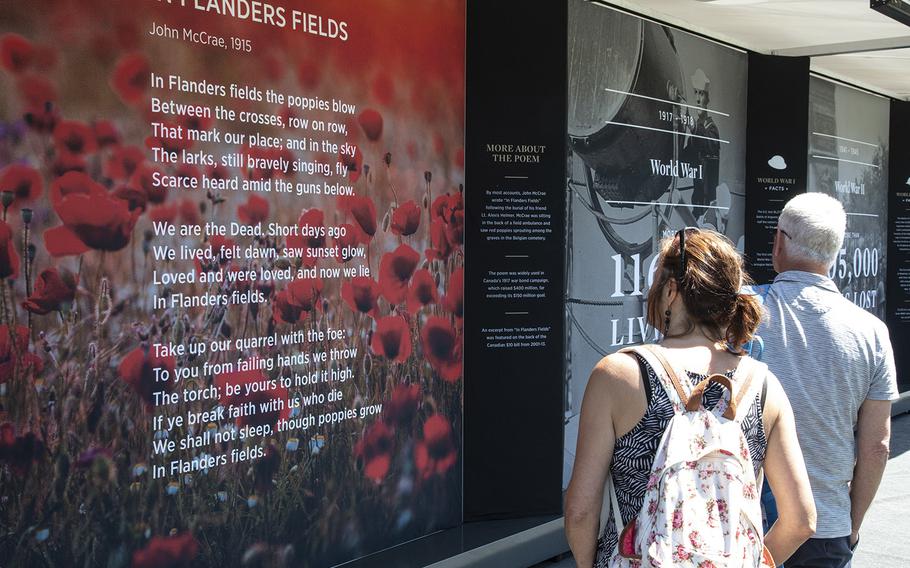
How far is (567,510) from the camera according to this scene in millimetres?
1944

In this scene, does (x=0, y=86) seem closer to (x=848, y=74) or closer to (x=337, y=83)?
(x=337, y=83)

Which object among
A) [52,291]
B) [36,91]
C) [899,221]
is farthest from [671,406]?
[899,221]

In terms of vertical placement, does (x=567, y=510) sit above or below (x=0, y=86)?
below

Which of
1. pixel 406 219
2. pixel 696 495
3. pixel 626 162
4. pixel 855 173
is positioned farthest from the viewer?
pixel 855 173

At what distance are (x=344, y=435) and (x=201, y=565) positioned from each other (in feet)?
2.91

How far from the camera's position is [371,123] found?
4.47 m

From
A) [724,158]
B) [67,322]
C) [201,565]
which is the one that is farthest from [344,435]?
[724,158]

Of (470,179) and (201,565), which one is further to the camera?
(470,179)

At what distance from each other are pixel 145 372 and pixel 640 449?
2273 millimetres

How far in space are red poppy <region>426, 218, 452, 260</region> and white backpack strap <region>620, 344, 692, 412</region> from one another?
300cm

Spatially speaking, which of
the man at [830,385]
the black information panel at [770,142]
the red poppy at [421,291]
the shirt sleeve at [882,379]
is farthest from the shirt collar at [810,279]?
the black information panel at [770,142]

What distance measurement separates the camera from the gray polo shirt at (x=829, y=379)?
8.26 ft

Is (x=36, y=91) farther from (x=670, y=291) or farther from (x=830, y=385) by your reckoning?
(x=830, y=385)

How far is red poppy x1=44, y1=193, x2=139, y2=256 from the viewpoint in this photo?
3293 millimetres
